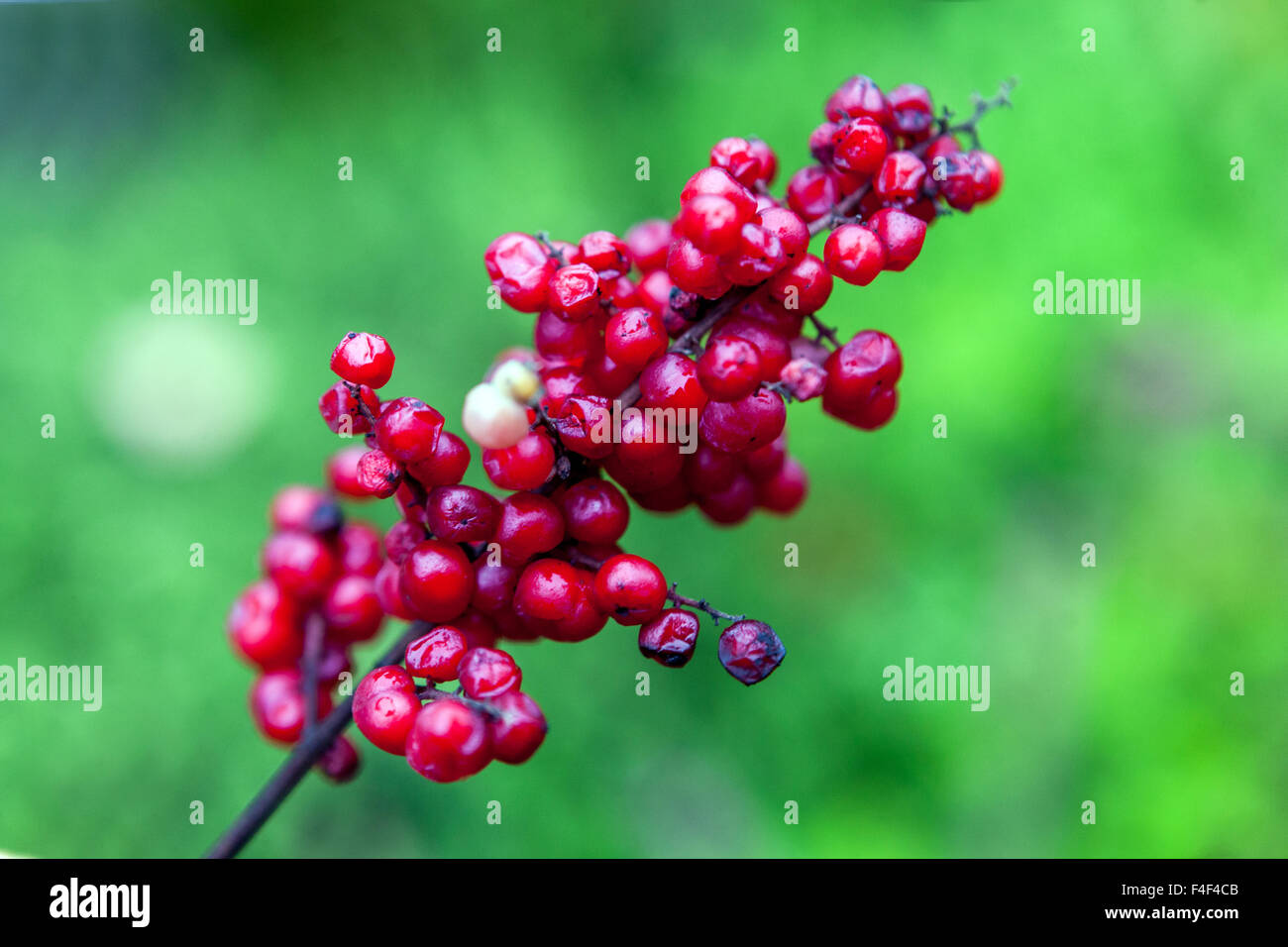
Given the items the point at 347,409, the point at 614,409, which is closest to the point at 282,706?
the point at 347,409

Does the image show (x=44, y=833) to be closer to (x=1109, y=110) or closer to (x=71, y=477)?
(x=71, y=477)

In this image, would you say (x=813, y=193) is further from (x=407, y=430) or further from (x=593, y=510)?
(x=407, y=430)

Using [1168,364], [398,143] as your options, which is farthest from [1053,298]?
[398,143]

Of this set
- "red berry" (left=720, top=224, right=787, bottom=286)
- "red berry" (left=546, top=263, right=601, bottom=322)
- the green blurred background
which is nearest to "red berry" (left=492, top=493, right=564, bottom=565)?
"red berry" (left=546, top=263, right=601, bottom=322)

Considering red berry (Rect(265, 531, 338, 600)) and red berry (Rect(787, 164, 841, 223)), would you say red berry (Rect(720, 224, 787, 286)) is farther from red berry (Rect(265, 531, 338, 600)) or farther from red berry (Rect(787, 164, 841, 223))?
red berry (Rect(265, 531, 338, 600))

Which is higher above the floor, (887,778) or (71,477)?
(71,477)

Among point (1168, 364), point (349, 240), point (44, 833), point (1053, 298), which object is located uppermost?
point (349, 240)

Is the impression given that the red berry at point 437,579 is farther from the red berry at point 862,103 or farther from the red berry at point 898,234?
the red berry at point 862,103
